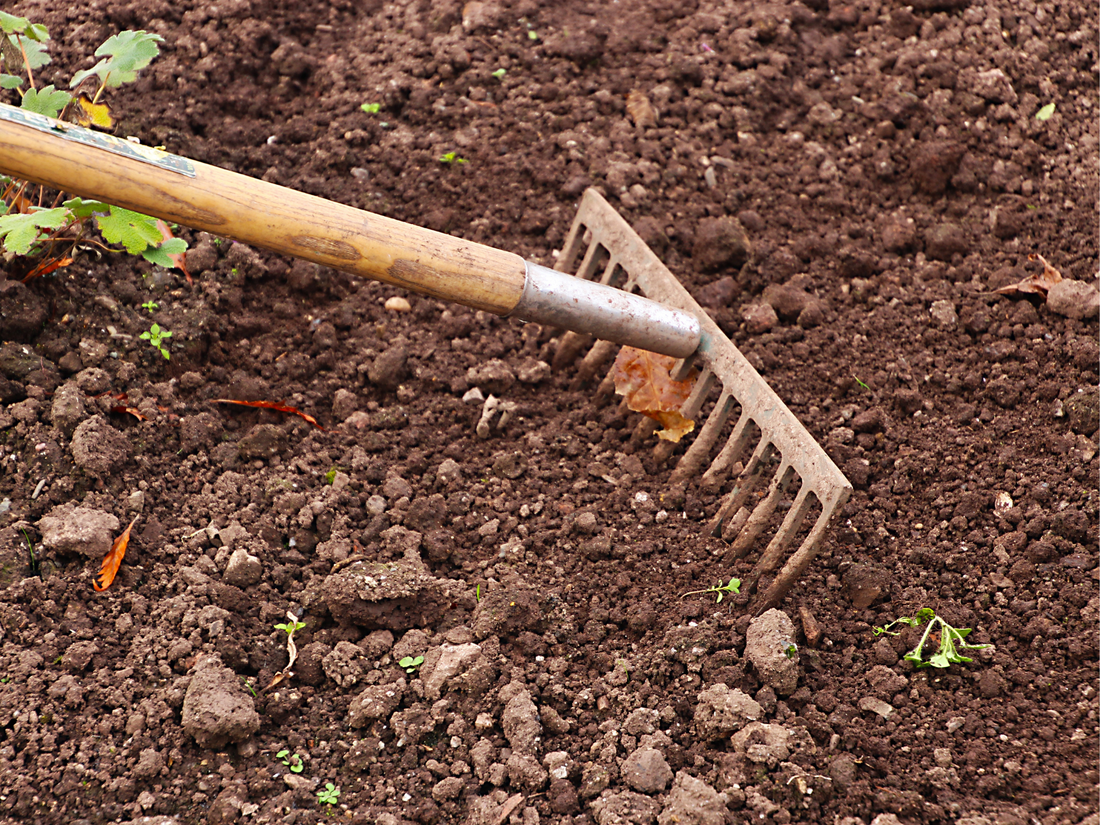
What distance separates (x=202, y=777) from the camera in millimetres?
2014

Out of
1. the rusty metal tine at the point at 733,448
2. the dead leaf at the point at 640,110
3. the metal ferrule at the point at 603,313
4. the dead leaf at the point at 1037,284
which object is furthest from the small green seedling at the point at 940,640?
A: the dead leaf at the point at 640,110

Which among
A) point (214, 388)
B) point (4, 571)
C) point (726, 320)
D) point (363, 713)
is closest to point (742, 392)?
point (726, 320)

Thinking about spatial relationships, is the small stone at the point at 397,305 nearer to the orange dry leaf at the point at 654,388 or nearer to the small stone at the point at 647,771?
the orange dry leaf at the point at 654,388

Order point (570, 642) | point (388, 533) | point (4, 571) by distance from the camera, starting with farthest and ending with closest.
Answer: point (388, 533) < point (570, 642) < point (4, 571)

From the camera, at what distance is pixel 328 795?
2.03 metres

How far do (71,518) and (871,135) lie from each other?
328 cm

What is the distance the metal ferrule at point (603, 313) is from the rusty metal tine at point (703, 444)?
0.20m

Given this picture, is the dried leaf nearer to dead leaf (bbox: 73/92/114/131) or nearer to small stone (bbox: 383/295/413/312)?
small stone (bbox: 383/295/413/312)

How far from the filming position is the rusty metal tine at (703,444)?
263cm

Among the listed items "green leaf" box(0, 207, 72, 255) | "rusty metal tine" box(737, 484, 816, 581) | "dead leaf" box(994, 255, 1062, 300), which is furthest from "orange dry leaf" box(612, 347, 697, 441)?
"green leaf" box(0, 207, 72, 255)

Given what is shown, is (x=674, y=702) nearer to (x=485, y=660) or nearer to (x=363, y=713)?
(x=485, y=660)

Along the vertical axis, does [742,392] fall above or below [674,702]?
above

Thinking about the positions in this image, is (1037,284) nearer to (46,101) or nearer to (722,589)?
(722,589)

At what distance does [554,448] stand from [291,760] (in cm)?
125
